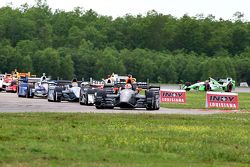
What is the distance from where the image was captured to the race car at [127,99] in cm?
3831

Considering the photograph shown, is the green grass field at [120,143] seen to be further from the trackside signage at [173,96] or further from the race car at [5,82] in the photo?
the race car at [5,82]

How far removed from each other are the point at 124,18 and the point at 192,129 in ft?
571

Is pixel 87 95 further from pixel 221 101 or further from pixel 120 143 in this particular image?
pixel 120 143

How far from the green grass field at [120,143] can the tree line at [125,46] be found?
3917 inches

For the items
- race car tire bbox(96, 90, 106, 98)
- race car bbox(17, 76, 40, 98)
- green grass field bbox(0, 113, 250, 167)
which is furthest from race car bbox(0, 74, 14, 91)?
green grass field bbox(0, 113, 250, 167)

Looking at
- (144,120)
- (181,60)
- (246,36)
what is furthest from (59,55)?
(144,120)

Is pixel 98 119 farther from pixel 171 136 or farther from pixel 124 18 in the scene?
pixel 124 18

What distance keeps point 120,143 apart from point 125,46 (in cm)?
15637

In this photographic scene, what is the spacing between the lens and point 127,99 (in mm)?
38344

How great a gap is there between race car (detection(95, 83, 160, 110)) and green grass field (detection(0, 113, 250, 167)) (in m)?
12.4

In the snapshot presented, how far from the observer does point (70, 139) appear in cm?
1819

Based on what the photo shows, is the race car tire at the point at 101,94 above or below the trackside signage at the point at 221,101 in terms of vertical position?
above

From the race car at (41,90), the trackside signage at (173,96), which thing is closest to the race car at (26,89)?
the race car at (41,90)

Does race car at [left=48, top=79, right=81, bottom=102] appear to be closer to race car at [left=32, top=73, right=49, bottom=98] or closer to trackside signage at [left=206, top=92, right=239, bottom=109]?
race car at [left=32, top=73, right=49, bottom=98]
